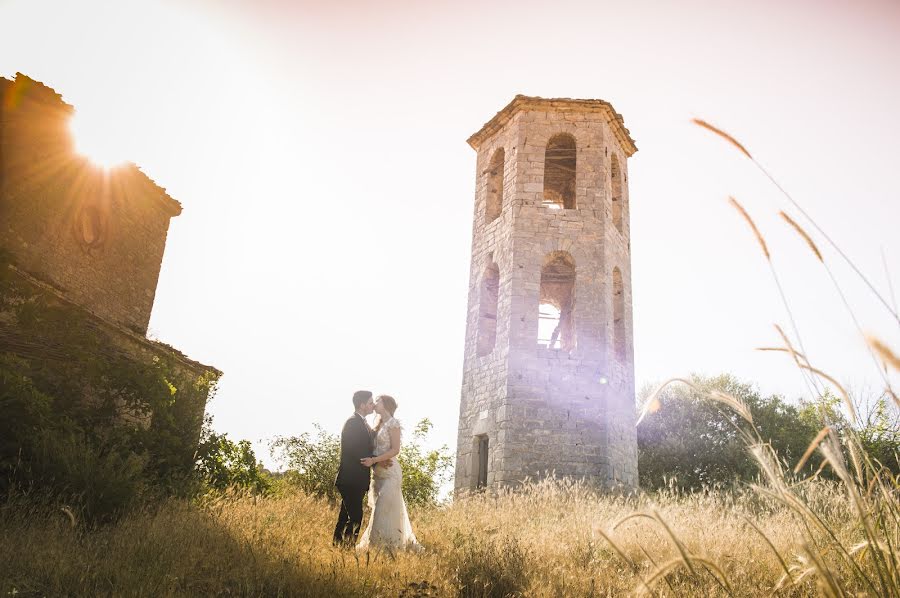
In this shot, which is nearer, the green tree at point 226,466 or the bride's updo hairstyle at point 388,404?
the bride's updo hairstyle at point 388,404

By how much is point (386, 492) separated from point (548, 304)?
10.5m

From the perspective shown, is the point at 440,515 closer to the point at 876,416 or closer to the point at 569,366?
the point at 569,366

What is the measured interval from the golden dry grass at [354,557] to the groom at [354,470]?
0.33m

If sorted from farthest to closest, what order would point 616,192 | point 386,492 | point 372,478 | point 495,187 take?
1. point 495,187
2. point 616,192
3. point 372,478
4. point 386,492

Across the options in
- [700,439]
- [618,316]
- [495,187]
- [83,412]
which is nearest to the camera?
[83,412]

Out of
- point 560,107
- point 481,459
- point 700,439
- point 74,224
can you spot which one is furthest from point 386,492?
point 700,439

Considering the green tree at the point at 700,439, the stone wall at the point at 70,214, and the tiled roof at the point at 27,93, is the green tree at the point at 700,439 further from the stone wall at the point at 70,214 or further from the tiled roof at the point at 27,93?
the tiled roof at the point at 27,93

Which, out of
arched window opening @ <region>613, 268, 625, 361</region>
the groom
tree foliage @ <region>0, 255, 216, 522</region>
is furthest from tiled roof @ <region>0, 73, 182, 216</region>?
arched window opening @ <region>613, 268, 625, 361</region>

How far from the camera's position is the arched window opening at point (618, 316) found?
1435 cm

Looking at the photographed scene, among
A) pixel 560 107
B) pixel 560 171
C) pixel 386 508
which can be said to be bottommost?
pixel 386 508

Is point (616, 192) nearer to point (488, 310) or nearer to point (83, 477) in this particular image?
point (488, 310)

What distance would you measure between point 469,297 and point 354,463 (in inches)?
350

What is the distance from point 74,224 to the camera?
1180cm

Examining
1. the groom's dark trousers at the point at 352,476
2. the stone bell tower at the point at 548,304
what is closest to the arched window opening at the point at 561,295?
the stone bell tower at the point at 548,304
